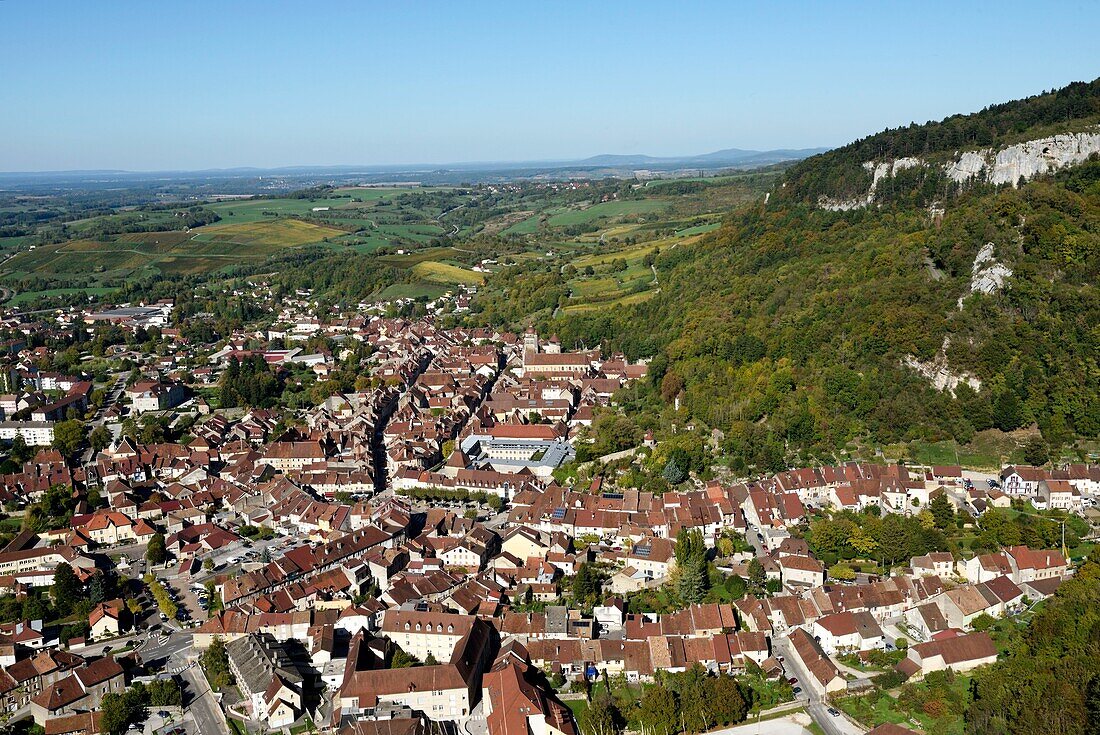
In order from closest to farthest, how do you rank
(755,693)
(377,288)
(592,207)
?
(755,693) < (377,288) < (592,207)

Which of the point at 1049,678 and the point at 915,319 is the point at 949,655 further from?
the point at 915,319

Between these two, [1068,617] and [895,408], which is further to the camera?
[895,408]

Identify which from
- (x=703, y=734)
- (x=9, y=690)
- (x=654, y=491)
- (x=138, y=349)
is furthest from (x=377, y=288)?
(x=703, y=734)

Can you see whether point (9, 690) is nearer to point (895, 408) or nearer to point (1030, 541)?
point (1030, 541)

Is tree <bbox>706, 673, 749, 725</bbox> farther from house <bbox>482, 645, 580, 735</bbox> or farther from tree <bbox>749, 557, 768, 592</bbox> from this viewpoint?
tree <bbox>749, 557, 768, 592</bbox>

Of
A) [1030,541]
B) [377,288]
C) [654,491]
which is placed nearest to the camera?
[1030,541]

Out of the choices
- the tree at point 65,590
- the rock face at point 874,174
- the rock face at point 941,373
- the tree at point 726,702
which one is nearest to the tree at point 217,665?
the tree at point 65,590

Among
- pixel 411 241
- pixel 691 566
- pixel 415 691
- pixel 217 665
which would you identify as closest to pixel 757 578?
pixel 691 566
